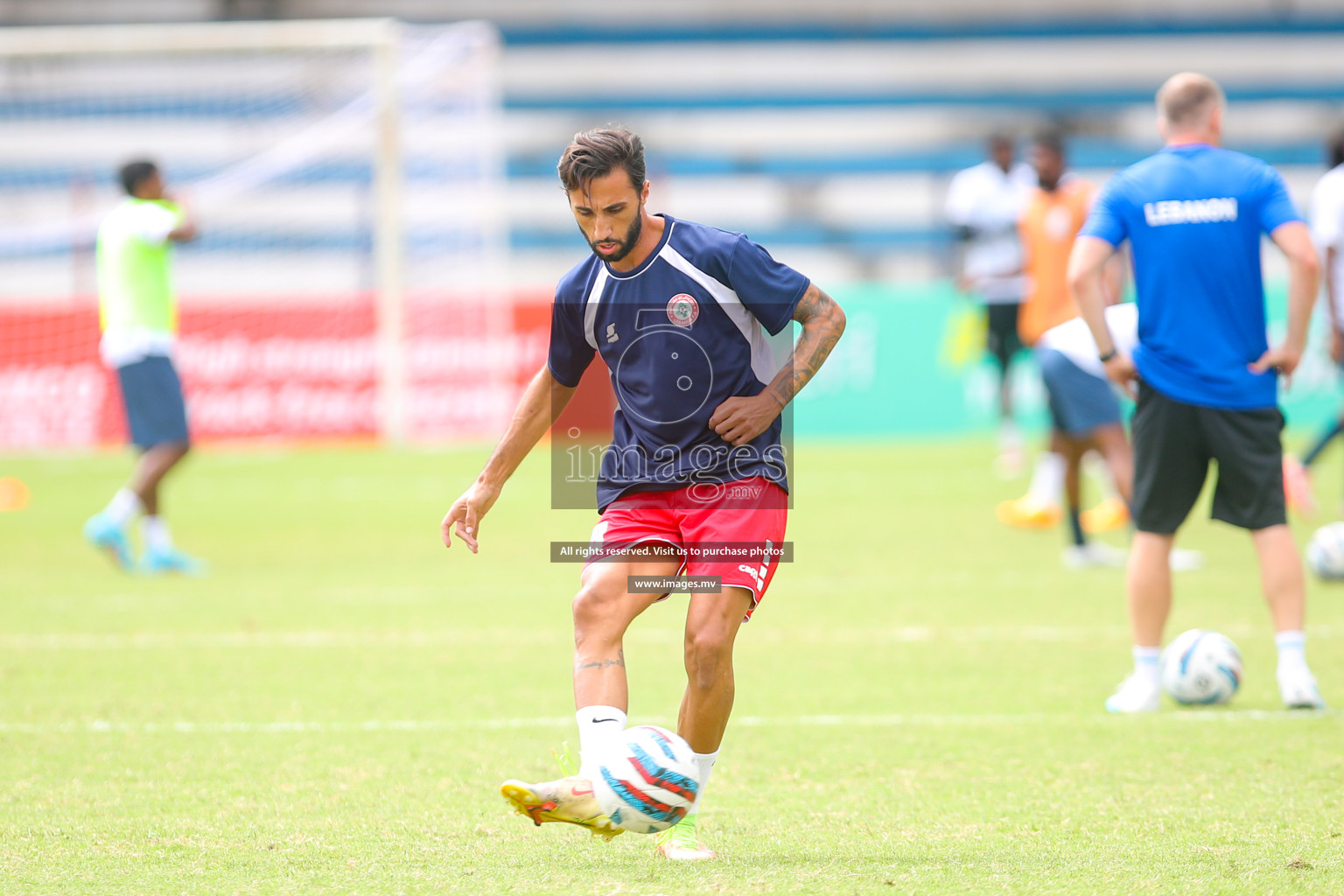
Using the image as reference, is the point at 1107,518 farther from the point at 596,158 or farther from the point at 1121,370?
the point at 596,158

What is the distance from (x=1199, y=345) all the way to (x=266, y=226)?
1534 cm

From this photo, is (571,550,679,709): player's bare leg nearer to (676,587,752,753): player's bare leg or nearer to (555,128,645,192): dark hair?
(676,587,752,753): player's bare leg

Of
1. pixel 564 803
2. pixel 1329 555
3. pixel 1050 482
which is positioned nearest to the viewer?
pixel 564 803

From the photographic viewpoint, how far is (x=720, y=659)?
3.88m

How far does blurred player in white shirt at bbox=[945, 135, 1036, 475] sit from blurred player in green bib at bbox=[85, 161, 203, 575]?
22.1ft

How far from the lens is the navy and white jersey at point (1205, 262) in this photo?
5473 mm

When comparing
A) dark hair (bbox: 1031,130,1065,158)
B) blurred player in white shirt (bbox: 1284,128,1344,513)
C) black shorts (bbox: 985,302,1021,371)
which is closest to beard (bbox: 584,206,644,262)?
blurred player in white shirt (bbox: 1284,128,1344,513)

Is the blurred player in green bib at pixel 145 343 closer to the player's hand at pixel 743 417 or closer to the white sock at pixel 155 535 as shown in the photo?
the white sock at pixel 155 535

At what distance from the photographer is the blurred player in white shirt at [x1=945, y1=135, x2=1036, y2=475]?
1306 cm

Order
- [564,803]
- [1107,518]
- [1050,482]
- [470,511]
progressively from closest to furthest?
[564,803]
[470,511]
[1107,518]
[1050,482]

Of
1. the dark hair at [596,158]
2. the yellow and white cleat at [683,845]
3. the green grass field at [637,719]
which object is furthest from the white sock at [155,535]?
the dark hair at [596,158]

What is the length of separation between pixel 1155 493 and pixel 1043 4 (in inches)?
924

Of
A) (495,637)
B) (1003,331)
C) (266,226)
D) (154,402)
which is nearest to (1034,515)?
(1003,331)

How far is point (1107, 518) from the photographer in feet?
35.0
